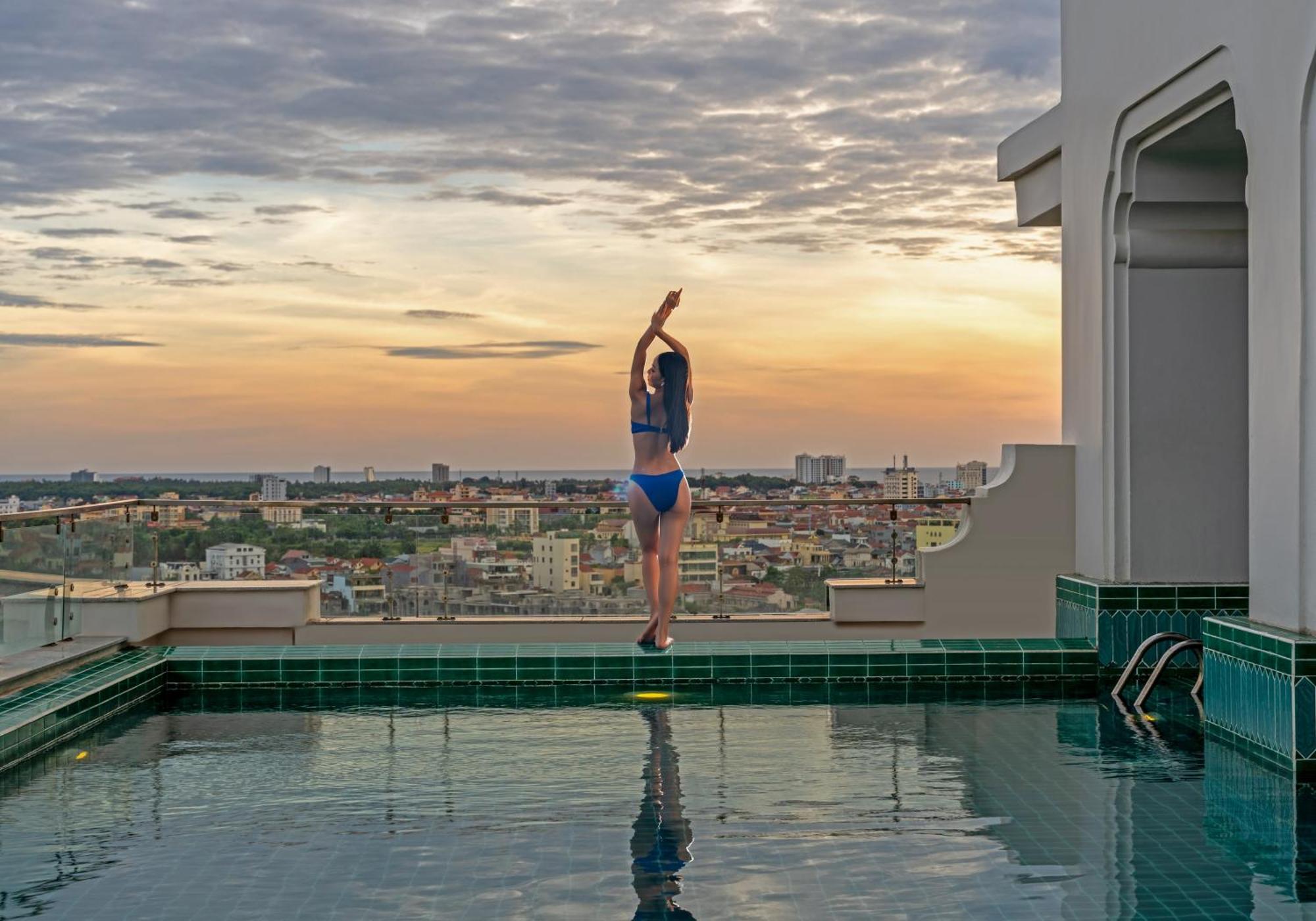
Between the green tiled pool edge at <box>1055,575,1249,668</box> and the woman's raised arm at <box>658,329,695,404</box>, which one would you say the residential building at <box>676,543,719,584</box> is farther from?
the green tiled pool edge at <box>1055,575,1249,668</box>

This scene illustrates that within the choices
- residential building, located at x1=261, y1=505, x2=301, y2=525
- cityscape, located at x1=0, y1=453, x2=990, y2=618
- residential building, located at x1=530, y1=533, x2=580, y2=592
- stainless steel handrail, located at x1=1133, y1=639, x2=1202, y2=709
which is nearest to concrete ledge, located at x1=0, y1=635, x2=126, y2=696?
cityscape, located at x1=0, y1=453, x2=990, y2=618

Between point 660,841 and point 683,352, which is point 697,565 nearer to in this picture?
point 683,352

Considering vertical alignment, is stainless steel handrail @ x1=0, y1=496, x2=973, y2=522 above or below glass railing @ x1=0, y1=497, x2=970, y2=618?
above

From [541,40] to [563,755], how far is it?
10885 mm

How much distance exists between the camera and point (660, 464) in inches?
333

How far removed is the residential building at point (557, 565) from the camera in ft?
31.8

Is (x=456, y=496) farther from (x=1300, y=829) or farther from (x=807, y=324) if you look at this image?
(x=807, y=324)

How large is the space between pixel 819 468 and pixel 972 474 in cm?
Result: 111

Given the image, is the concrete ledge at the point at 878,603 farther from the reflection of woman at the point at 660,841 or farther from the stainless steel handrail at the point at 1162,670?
the reflection of woman at the point at 660,841

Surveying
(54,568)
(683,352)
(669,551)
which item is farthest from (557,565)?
(54,568)

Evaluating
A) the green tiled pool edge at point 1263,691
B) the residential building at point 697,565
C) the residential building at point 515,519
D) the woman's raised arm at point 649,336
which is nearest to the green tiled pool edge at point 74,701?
the residential building at point 515,519

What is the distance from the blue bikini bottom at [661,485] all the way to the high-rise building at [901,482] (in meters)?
2.01

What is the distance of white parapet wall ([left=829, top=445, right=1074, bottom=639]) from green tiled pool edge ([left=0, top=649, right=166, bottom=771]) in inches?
175

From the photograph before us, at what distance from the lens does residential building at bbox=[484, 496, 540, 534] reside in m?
9.83
